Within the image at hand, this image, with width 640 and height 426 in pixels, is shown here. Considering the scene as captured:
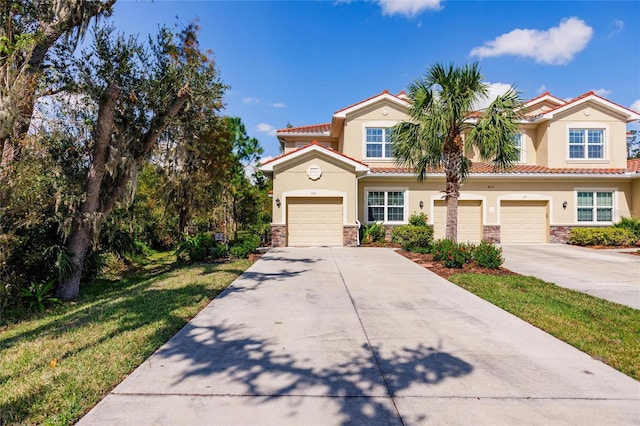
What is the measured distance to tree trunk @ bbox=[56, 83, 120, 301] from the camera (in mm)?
7188

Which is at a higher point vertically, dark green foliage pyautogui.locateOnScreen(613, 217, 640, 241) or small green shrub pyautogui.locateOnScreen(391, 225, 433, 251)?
dark green foliage pyautogui.locateOnScreen(613, 217, 640, 241)

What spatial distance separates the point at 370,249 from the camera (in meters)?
14.2

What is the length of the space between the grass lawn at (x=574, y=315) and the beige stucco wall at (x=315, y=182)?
7481 mm

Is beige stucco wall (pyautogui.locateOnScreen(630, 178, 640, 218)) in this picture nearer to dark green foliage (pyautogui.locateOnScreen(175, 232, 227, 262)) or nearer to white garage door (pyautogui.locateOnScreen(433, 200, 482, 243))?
white garage door (pyautogui.locateOnScreen(433, 200, 482, 243))

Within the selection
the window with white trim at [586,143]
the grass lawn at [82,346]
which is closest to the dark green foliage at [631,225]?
the window with white trim at [586,143]

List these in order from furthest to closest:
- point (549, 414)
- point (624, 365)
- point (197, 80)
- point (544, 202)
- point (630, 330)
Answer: point (544, 202) → point (197, 80) → point (630, 330) → point (624, 365) → point (549, 414)

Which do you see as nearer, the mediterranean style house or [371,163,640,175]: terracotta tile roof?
the mediterranean style house

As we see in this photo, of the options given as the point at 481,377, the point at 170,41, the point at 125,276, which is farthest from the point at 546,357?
the point at 125,276

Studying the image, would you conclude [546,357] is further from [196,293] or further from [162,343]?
[196,293]

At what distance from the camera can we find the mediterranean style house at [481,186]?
14914mm

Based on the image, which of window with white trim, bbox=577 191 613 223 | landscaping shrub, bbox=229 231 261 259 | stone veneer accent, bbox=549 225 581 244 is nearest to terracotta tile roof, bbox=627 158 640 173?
window with white trim, bbox=577 191 613 223

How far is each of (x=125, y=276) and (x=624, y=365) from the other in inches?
488

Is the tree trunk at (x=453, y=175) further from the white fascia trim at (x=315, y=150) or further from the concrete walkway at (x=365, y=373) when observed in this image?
the concrete walkway at (x=365, y=373)

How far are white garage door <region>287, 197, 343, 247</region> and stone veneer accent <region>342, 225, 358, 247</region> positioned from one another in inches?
14.1
